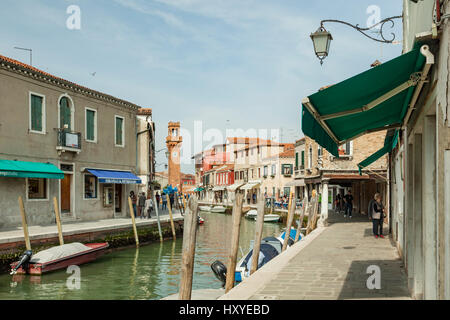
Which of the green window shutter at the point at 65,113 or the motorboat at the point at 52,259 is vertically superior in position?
the green window shutter at the point at 65,113

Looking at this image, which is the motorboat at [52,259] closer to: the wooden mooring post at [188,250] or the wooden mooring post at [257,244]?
the wooden mooring post at [257,244]

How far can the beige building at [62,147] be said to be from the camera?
16.5 m

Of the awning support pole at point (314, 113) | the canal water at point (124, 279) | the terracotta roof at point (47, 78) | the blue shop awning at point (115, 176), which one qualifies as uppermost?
the terracotta roof at point (47, 78)

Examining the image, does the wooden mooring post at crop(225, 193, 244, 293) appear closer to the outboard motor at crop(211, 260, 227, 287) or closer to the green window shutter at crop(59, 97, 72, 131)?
the outboard motor at crop(211, 260, 227, 287)

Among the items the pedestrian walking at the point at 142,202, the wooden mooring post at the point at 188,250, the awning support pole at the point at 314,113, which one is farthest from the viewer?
the pedestrian walking at the point at 142,202

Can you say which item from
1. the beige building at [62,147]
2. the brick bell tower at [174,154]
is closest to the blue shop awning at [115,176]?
the beige building at [62,147]

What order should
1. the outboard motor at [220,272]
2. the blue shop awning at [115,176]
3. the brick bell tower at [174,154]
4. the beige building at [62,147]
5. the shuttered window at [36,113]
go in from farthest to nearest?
the brick bell tower at [174,154]
the blue shop awning at [115,176]
the shuttered window at [36,113]
the beige building at [62,147]
the outboard motor at [220,272]

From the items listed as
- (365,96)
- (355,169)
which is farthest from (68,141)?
(365,96)

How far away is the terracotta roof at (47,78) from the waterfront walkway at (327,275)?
12.6 m

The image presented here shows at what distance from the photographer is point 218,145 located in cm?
8400

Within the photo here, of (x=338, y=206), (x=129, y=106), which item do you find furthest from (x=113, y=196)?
(x=338, y=206)

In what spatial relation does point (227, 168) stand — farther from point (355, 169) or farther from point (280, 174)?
point (355, 169)
